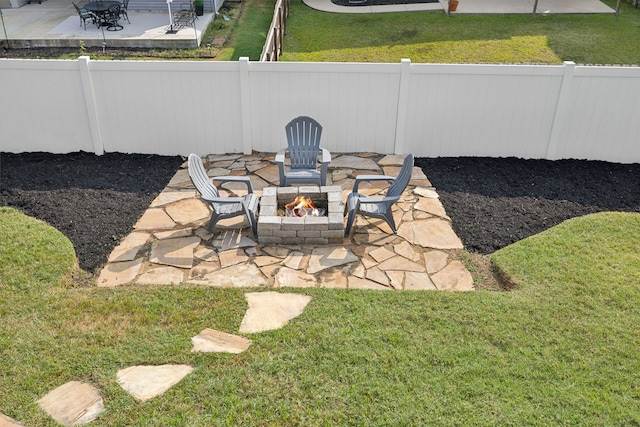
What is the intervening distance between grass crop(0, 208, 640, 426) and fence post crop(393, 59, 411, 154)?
123 inches

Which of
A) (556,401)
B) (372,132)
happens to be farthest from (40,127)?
(556,401)

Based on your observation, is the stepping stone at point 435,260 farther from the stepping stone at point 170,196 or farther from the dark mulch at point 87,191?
the dark mulch at point 87,191

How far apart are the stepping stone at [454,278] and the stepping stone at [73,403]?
130 inches

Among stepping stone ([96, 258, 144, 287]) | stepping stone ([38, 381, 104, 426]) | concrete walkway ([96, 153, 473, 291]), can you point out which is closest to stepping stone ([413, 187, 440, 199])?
concrete walkway ([96, 153, 473, 291])

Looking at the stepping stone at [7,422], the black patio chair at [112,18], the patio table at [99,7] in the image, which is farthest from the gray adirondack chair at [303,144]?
the black patio chair at [112,18]

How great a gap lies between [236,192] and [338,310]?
295 centimetres

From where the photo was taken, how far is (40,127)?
834cm

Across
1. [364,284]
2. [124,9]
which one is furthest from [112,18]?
[364,284]

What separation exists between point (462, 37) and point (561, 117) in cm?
720

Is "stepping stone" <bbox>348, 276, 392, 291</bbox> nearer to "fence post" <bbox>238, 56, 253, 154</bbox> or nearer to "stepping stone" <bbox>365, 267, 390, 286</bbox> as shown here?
"stepping stone" <bbox>365, 267, 390, 286</bbox>

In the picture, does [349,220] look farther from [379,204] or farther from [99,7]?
[99,7]

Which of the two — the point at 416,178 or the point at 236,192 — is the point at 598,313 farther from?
the point at 236,192

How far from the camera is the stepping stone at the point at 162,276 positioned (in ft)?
18.4

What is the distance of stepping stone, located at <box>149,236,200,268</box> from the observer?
5.95 metres
